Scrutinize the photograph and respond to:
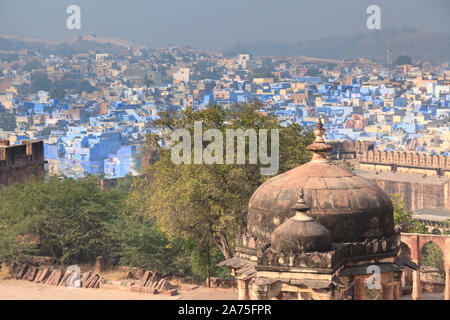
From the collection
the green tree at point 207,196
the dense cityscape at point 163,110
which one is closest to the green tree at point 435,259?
the green tree at point 207,196

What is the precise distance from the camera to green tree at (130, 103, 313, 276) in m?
21.9

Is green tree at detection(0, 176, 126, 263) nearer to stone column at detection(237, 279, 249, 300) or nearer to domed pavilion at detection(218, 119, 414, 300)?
stone column at detection(237, 279, 249, 300)

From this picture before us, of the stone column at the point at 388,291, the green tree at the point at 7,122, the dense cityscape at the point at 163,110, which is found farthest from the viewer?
the green tree at the point at 7,122

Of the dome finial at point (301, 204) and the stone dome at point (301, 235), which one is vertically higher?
the dome finial at point (301, 204)

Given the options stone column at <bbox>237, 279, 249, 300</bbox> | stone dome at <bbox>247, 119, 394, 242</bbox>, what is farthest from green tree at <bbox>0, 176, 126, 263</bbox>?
stone dome at <bbox>247, 119, 394, 242</bbox>

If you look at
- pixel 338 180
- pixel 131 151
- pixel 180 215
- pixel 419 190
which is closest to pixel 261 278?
pixel 338 180

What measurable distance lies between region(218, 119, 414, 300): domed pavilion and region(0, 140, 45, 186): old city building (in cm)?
2123

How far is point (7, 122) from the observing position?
15775cm

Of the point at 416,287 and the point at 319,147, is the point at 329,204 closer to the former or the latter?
the point at 319,147

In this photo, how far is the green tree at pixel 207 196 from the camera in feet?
71.8

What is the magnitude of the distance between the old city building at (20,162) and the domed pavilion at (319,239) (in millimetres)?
21229

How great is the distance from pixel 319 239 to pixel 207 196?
30.2 ft

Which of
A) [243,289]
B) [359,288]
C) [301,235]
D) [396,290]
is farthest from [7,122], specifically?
[301,235]

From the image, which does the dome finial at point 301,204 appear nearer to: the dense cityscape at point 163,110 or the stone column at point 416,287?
the stone column at point 416,287
